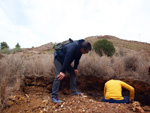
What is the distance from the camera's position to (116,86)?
11.0ft

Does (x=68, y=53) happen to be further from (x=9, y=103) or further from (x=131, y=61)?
(x=131, y=61)

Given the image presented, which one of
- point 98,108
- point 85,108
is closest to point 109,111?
point 98,108

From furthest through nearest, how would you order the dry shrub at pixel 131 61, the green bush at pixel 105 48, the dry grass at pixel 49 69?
the green bush at pixel 105 48
the dry shrub at pixel 131 61
the dry grass at pixel 49 69

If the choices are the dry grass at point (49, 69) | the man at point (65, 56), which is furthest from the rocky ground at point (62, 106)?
the dry grass at point (49, 69)

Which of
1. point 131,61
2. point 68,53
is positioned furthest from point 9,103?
point 131,61

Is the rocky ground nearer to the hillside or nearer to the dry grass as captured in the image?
the hillside

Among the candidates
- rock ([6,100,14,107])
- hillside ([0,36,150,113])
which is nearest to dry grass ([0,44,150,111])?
hillside ([0,36,150,113])

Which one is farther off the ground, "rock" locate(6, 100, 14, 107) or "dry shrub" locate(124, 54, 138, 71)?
"dry shrub" locate(124, 54, 138, 71)

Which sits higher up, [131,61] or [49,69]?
[49,69]

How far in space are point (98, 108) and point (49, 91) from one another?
2.00 meters

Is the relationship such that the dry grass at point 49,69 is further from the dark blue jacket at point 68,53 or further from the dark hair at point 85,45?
the dark hair at point 85,45

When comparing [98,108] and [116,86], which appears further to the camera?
[116,86]

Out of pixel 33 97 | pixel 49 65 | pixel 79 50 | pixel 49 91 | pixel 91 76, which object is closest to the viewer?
pixel 79 50

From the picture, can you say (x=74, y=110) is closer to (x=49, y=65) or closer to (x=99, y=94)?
(x=49, y=65)
